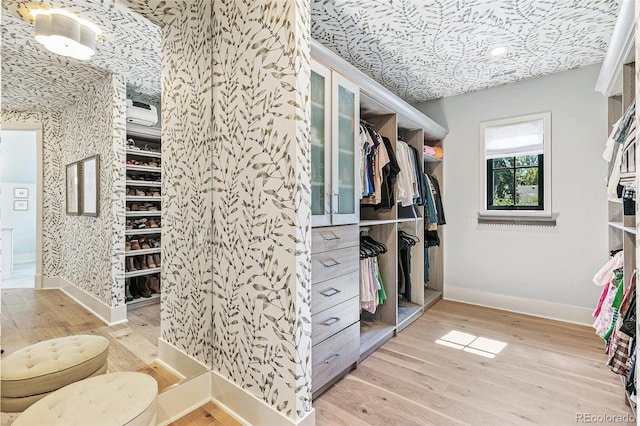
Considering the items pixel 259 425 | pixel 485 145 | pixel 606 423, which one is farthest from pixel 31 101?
pixel 485 145

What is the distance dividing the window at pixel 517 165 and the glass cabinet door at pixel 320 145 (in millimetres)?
2443

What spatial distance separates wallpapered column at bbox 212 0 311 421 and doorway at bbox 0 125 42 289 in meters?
0.77

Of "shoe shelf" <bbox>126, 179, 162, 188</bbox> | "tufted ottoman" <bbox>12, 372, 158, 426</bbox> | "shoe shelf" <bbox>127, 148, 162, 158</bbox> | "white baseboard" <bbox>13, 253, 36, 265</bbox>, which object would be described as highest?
"shoe shelf" <bbox>127, 148, 162, 158</bbox>

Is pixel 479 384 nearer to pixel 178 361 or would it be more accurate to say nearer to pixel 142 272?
pixel 178 361

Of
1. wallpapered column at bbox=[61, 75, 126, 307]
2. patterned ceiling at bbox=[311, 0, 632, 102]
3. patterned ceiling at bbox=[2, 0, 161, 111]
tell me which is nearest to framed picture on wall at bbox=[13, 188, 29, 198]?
wallpapered column at bbox=[61, 75, 126, 307]

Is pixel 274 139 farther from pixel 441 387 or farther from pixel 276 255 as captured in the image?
pixel 441 387

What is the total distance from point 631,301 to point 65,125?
285 centimetres

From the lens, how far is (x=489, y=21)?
2180 mm

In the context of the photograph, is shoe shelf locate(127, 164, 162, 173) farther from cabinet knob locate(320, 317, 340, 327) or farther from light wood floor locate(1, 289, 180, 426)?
cabinet knob locate(320, 317, 340, 327)

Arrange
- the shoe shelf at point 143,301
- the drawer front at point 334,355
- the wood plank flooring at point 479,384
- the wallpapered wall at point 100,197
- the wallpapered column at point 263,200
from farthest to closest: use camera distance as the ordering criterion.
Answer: the drawer front at point 334,355 → the wood plank flooring at point 479,384 → the shoe shelf at point 143,301 → the wallpapered column at point 263,200 → the wallpapered wall at point 100,197

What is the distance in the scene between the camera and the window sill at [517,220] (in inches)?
123

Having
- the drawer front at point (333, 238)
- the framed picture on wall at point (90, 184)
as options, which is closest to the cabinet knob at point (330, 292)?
the drawer front at point (333, 238)

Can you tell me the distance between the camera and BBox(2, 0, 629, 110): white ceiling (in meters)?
1.27
